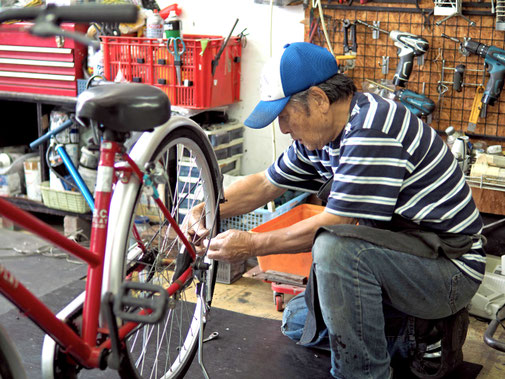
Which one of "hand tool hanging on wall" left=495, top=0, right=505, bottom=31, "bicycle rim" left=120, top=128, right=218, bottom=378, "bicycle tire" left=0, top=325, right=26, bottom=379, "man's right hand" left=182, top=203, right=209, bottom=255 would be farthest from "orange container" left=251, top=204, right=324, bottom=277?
"bicycle tire" left=0, top=325, right=26, bottom=379

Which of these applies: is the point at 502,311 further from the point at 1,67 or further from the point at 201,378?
the point at 1,67

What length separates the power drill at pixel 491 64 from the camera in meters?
2.62

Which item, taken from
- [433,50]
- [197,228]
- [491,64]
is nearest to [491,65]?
[491,64]

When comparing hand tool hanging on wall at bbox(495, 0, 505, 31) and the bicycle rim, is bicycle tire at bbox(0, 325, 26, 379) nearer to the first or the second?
the bicycle rim

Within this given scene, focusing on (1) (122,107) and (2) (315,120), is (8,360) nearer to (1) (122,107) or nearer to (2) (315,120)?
(1) (122,107)

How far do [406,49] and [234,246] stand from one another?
1.40 m

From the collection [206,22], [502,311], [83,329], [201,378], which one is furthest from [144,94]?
[206,22]

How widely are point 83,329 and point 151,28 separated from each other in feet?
6.28

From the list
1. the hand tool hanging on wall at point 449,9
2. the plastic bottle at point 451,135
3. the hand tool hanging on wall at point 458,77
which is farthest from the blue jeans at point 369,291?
the hand tool hanging on wall at point 449,9

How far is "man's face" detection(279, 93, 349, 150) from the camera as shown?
1.81 meters

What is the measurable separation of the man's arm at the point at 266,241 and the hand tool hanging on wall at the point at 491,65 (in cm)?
115

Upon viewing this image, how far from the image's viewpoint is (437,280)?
183 cm

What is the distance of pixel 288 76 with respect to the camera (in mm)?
1777

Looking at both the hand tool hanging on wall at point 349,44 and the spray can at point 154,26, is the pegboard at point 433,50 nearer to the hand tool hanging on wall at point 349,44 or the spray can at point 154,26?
A: the hand tool hanging on wall at point 349,44
